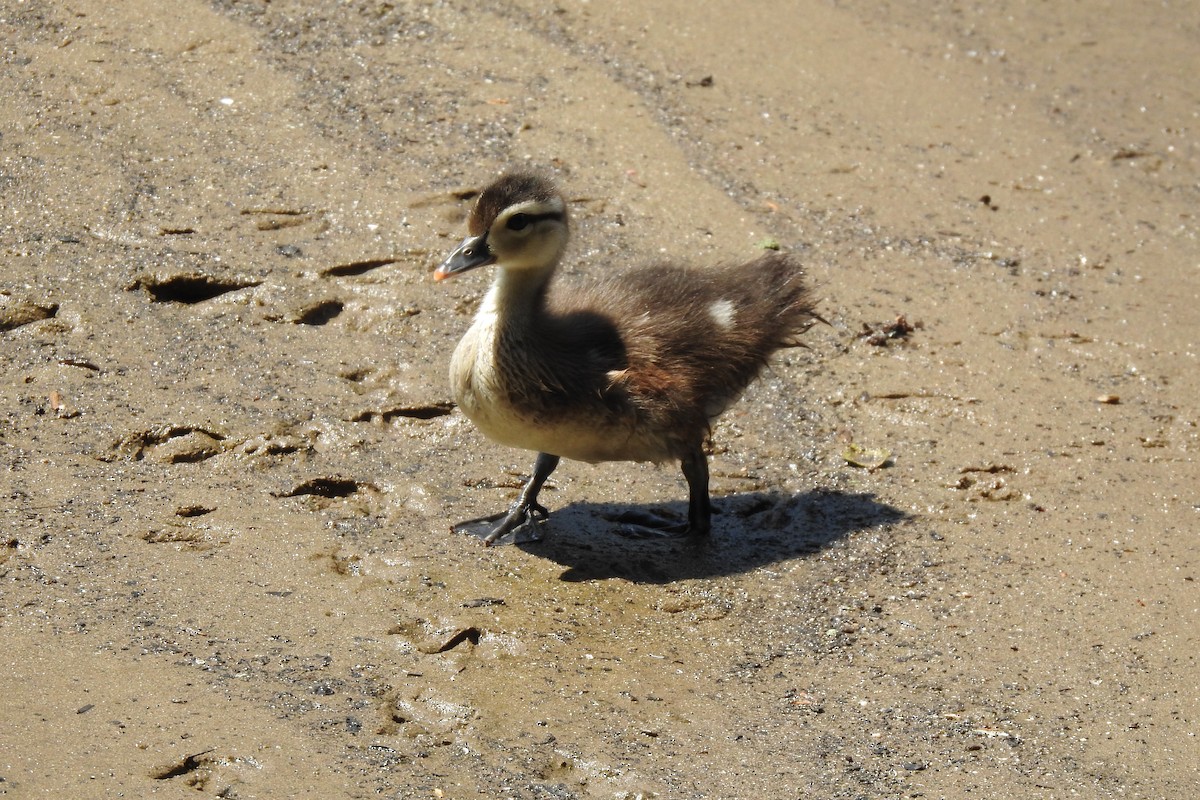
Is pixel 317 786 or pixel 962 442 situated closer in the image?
pixel 317 786

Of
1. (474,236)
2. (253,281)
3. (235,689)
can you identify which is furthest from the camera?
(253,281)

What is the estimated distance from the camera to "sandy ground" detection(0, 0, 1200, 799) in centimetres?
444

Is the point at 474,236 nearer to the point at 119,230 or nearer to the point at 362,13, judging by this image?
the point at 119,230

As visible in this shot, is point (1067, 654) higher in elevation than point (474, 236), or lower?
lower

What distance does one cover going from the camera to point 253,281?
671 centimetres

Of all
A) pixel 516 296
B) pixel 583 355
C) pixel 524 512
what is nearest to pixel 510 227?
pixel 516 296

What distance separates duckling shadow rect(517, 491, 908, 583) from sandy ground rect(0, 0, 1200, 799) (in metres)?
0.02

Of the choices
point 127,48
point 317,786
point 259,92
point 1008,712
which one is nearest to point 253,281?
point 259,92

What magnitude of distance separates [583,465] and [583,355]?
96 cm

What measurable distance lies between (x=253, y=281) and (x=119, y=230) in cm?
77

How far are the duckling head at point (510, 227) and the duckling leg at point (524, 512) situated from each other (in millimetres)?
828

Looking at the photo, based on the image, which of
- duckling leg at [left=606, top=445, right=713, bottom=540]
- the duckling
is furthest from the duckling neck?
duckling leg at [left=606, top=445, right=713, bottom=540]

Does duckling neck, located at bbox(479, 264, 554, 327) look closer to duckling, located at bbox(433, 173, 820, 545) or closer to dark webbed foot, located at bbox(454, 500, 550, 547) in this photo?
duckling, located at bbox(433, 173, 820, 545)

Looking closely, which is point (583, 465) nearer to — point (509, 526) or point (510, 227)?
point (509, 526)
